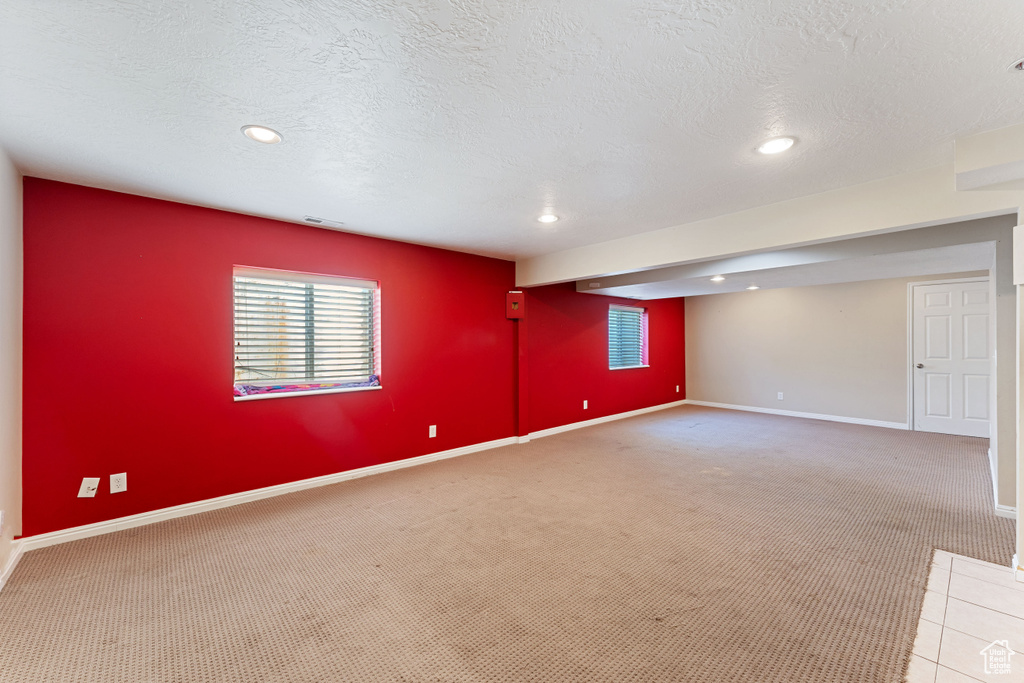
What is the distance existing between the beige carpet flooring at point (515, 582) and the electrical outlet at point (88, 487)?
0.92 feet

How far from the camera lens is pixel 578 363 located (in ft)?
19.0

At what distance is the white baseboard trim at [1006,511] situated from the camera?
2.83 meters

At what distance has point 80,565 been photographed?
228cm

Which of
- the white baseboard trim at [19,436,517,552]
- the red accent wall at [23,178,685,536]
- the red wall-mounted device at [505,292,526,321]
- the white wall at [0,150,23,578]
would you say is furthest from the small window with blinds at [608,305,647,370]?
the white wall at [0,150,23,578]

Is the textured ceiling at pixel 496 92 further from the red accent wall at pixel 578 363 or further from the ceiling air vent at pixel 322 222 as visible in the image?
the red accent wall at pixel 578 363

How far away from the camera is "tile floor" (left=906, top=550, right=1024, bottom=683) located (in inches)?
60.5

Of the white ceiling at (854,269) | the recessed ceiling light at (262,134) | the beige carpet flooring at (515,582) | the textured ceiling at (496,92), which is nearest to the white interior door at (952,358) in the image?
the white ceiling at (854,269)

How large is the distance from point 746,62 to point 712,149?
715 mm

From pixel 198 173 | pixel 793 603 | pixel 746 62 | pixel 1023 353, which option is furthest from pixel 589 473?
pixel 198 173

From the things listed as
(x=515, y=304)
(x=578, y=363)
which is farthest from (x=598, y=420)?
(x=515, y=304)

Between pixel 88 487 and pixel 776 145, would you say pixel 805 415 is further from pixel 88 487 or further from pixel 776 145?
pixel 88 487

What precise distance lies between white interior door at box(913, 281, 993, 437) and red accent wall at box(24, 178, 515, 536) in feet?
21.0

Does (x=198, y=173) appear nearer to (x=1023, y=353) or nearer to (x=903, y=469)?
(x=1023, y=353)

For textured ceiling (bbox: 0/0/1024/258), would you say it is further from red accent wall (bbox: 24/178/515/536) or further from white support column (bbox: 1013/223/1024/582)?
white support column (bbox: 1013/223/1024/582)
